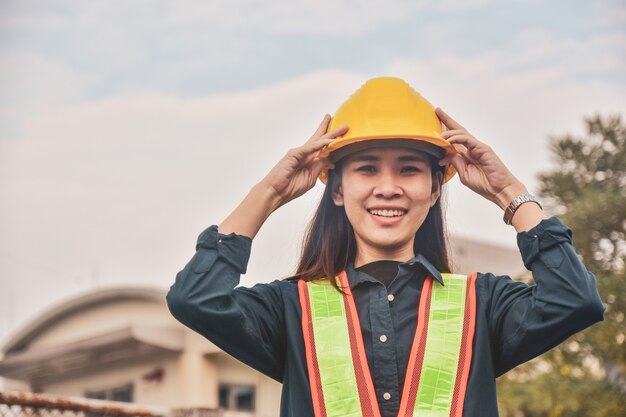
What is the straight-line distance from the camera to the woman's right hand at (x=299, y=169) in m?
3.71

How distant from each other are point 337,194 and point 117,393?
1865 centimetres

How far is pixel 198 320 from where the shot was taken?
343 cm

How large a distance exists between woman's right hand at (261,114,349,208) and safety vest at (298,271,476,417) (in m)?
0.36

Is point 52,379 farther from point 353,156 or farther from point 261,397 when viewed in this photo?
point 353,156

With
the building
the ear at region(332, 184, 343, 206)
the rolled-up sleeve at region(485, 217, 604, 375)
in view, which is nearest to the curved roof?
the building

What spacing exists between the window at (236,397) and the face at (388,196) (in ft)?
56.0

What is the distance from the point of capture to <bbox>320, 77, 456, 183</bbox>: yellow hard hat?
3.67 m

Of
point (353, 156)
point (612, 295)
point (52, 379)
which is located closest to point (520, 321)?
point (353, 156)

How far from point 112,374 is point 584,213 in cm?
1353

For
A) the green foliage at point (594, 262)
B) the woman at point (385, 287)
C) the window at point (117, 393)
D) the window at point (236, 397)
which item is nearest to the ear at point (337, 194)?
the woman at point (385, 287)

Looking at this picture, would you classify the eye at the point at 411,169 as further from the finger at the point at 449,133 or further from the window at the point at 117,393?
the window at the point at 117,393

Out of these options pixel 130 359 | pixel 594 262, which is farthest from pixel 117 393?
pixel 594 262

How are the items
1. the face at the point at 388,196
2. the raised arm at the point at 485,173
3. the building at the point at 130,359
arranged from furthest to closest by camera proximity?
1. the building at the point at 130,359
2. the face at the point at 388,196
3. the raised arm at the point at 485,173

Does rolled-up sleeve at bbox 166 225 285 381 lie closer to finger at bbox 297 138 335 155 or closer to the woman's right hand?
the woman's right hand
